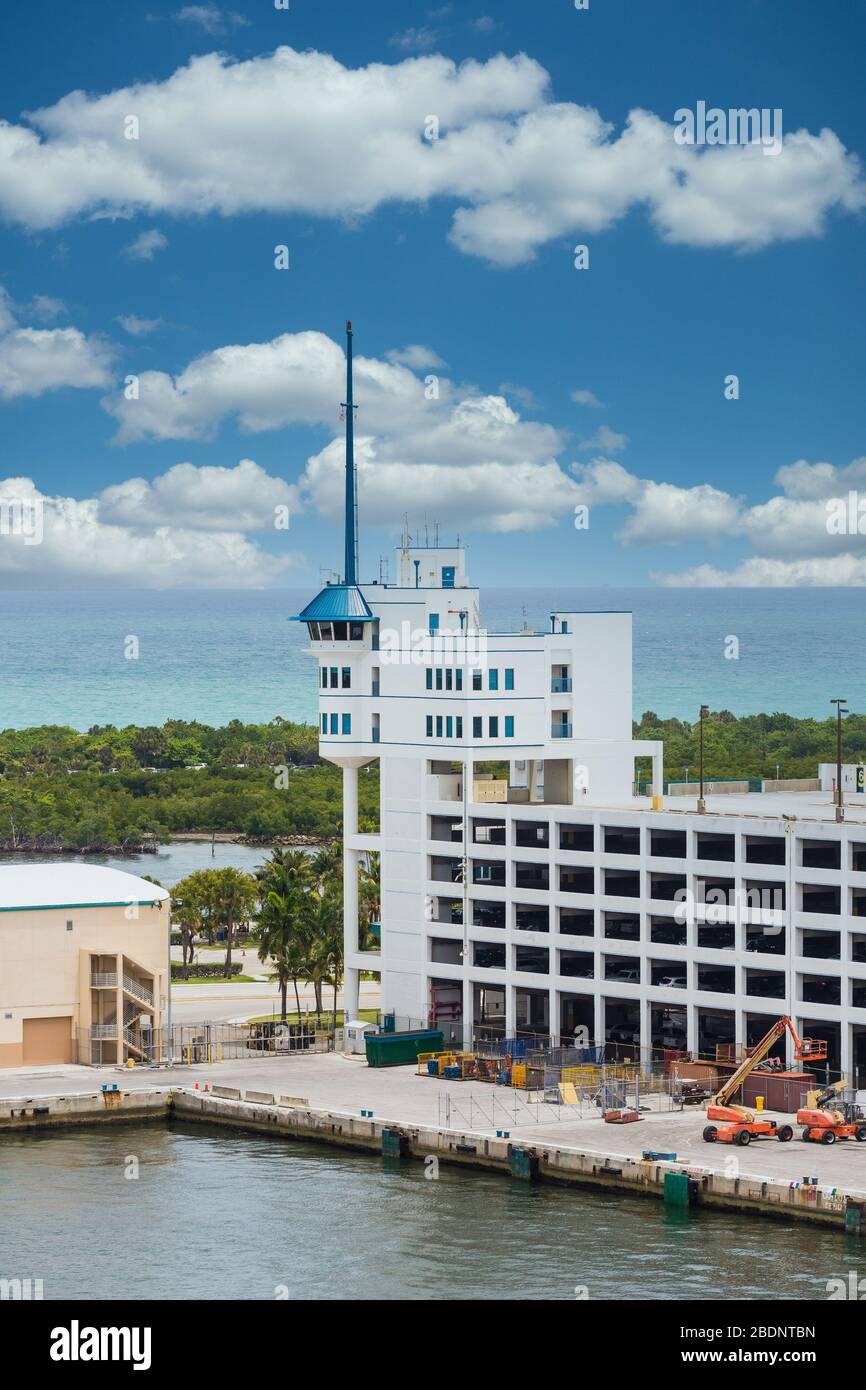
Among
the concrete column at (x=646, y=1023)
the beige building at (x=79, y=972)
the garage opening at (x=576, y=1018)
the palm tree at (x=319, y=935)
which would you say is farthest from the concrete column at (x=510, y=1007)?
the beige building at (x=79, y=972)

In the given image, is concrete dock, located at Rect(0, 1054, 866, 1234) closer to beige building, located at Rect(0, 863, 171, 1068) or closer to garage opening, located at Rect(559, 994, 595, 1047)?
beige building, located at Rect(0, 863, 171, 1068)

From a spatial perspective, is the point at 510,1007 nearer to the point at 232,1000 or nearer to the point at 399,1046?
the point at 399,1046

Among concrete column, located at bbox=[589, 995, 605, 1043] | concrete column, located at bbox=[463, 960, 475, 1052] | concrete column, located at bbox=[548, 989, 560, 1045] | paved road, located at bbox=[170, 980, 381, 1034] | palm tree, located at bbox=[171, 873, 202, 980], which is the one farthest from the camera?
palm tree, located at bbox=[171, 873, 202, 980]

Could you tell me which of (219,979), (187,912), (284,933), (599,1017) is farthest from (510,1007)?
(187,912)

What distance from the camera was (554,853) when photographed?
282 ft

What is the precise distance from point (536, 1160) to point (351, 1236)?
778 cm

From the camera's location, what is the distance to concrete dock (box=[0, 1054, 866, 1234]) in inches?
2591

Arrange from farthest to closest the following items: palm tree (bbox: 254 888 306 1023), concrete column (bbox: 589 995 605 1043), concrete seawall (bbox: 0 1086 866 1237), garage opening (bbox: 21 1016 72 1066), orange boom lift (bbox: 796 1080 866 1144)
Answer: palm tree (bbox: 254 888 306 1023)
garage opening (bbox: 21 1016 72 1066)
concrete column (bbox: 589 995 605 1043)
orange boom lift (bbox: 796 1080 866 1144)
concrete seawall (bbox: 0 1086 866 1237)

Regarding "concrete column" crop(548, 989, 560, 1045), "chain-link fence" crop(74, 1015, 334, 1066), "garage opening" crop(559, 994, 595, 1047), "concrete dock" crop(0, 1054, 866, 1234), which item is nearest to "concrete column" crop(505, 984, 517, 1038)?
"concrete column" crop(548, 989, 560, 1045)

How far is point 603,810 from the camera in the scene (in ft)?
278

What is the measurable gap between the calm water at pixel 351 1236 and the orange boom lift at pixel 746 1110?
16.2ft

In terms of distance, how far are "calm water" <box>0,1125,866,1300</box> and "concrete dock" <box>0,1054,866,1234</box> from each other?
2.61 ft

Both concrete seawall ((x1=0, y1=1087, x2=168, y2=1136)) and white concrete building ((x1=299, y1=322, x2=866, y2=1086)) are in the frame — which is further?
white concrete building ((x1=299, y1=322, x2=866, y2=1086))
